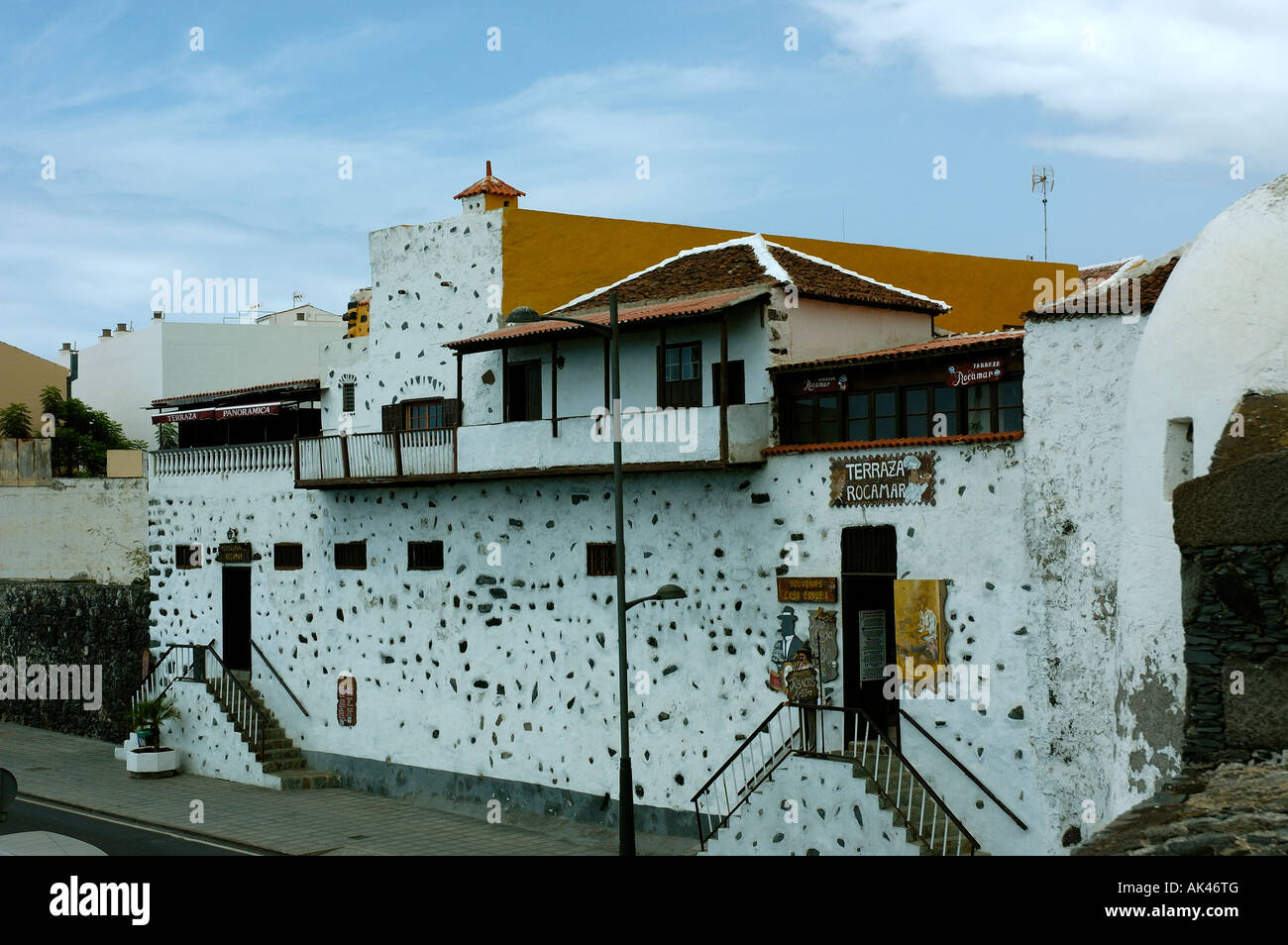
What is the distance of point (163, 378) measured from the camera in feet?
167

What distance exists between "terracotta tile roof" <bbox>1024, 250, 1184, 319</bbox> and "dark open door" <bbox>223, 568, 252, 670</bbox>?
2055 cm

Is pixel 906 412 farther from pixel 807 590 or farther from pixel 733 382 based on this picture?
pixel 733 382

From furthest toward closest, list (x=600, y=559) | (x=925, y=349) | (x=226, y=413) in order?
(x=226, y=413)
(x=600, y=559)
(x=925, y=349)

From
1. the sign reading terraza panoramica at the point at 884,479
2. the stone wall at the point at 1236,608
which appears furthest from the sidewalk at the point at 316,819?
the stone wall at the point at 1236,608

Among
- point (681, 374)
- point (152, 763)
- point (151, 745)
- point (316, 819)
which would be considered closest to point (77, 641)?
point (151, 745)

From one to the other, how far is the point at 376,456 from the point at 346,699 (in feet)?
17.4

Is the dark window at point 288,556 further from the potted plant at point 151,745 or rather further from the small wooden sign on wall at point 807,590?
the small wooden sign on wall at point 807,590

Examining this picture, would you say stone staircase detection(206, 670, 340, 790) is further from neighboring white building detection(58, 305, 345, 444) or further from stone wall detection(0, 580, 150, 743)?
neighboring white building detection(58, 305, 345, 444)

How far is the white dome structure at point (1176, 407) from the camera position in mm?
12945

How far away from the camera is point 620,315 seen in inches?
968

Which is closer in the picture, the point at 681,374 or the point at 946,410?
the point at 946,410

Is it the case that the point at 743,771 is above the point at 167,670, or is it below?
A: below
